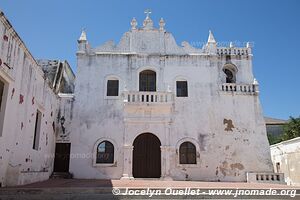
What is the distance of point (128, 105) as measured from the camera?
598 inches

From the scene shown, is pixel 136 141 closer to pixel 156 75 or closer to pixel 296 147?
pixel 156 75

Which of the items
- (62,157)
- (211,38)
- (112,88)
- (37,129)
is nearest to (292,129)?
(211,38)

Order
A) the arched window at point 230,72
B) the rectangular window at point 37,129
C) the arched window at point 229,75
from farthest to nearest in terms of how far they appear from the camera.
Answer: the arched window at point 229,75 → the arched window at point 230,72 → the rectangular window at point 37,129

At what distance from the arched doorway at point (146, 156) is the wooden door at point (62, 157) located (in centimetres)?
372

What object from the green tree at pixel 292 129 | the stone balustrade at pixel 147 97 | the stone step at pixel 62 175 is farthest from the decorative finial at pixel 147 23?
the green tree at pixel 292 129

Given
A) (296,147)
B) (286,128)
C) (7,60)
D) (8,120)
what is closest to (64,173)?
(8,120)

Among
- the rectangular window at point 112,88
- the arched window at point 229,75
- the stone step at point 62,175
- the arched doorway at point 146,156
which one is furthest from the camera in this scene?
the arched window at point 229,75

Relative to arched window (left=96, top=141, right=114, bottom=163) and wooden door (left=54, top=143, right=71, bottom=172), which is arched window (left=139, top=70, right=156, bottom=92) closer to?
arched window (left=96, top=141, right=114, bottom=163)

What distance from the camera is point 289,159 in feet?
56.9

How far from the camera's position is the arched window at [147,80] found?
53.9 ft

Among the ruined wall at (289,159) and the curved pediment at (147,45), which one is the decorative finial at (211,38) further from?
the ruined wall at (289,159)

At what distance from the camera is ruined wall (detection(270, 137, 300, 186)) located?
16.3 m

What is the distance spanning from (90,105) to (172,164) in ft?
18.6

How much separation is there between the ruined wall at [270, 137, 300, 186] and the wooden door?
43.2ft
